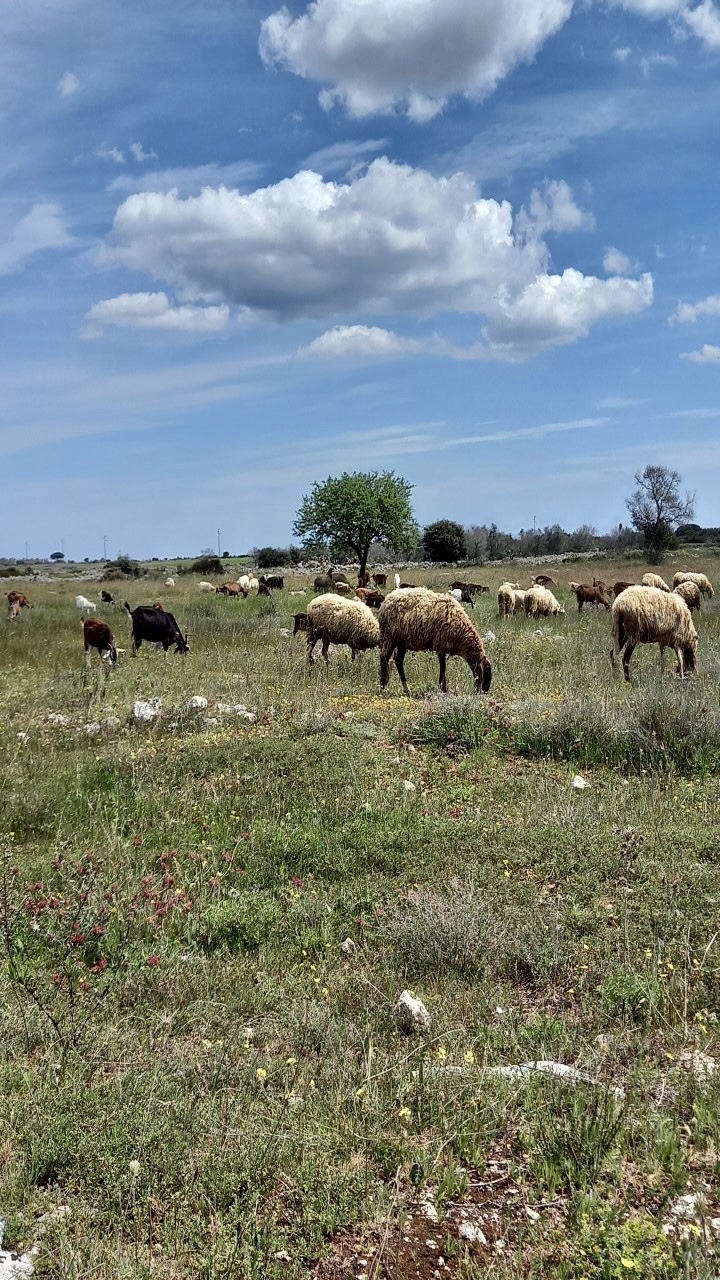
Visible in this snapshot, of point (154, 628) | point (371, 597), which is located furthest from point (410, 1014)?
point (371, 597)

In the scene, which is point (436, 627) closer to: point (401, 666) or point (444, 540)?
point (401, 666)

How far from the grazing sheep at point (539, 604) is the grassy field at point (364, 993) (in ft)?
44.7

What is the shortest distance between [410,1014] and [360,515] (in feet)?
111

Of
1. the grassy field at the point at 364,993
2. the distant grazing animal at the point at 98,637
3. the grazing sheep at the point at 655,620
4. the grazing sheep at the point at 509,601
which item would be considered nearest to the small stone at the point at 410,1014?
the grassy field at the point at 364,993

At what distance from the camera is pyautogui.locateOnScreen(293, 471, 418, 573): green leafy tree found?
36.8 meters

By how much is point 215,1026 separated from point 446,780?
411cm

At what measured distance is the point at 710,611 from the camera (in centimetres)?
2125

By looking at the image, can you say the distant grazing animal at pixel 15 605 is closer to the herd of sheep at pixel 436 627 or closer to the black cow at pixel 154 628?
the black cow at pixel 154 628

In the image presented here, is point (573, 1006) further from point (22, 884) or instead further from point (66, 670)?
point (66, 670)

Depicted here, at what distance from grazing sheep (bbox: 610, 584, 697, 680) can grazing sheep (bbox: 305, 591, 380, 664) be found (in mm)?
4280

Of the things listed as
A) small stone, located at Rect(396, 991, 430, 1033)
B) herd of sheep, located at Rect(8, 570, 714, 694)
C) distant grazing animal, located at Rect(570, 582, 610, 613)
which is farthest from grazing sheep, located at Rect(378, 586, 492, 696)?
distant grazing animal, located at Rect(570, 582, 610, 613)

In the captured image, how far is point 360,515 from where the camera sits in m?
36.7

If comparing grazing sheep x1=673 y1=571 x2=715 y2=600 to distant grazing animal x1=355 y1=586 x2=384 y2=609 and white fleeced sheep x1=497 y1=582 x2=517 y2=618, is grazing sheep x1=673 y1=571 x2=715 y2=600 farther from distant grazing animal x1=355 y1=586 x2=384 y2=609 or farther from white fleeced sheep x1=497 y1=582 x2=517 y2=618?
distant grazing animal x1=355 y1=586 x2=384 y2=609

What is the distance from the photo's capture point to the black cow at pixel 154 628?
52.5 ft
